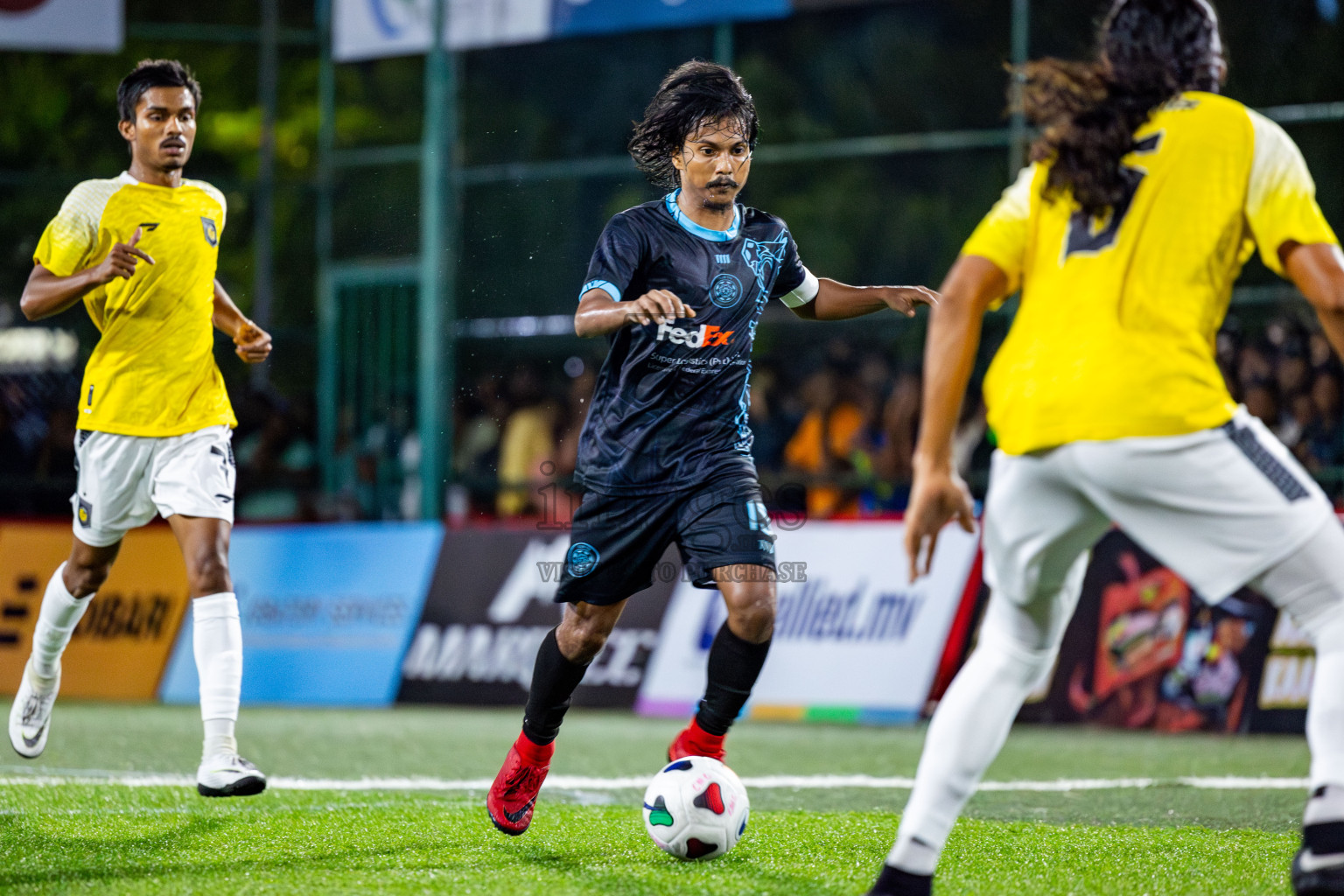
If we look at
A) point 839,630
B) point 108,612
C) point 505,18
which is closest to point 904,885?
point 839,630

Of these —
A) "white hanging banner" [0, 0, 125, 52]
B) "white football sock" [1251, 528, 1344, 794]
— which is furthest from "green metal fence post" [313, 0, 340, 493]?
"white football sock" [1251, 528, 1344, 794]

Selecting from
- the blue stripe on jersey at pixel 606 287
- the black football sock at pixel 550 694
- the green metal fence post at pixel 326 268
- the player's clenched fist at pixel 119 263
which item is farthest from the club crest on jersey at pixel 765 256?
the green metal fence post at pixel 326 268

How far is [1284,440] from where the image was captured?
1098 cm

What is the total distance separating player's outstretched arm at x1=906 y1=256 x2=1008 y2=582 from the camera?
11.9 ft

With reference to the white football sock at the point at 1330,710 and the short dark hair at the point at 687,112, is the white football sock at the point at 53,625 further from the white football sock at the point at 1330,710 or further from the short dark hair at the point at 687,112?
the white football sock at the point at 1330,710

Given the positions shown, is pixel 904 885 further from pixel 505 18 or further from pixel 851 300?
pixel 505 18

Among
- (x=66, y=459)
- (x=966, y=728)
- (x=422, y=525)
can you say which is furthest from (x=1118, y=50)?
(x=66, y=459)

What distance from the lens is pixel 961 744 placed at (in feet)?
12.3

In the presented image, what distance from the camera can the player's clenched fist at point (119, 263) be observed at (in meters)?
5.63

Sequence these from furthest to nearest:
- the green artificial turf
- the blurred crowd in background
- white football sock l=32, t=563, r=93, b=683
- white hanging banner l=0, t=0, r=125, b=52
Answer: white hanging banner l=0, t=0, r=125, b=52
the blurred crowd in background
white football sock l=32, t=563, r=93, b=683
the green artificial turf

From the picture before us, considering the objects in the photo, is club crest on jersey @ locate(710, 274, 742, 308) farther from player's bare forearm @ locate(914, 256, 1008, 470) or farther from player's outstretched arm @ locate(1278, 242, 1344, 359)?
player's outstretched arm @ locate(1278, 242, 1344, 359)

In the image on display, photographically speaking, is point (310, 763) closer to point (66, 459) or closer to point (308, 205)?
point (66, 459)

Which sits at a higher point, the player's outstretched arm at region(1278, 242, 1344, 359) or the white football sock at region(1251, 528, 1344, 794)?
the player's outstretched arm at region(1278, 242, 1344, 359)

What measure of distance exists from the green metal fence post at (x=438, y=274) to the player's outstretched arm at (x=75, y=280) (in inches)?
310
